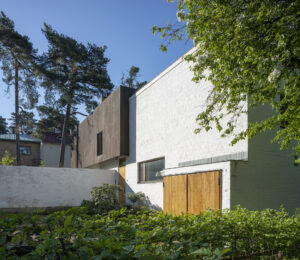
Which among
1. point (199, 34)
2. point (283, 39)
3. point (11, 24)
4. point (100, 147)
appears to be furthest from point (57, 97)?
point (283, 39)

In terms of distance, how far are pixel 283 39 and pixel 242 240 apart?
10.3 feet

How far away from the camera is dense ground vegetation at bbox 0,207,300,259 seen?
5.52 ft

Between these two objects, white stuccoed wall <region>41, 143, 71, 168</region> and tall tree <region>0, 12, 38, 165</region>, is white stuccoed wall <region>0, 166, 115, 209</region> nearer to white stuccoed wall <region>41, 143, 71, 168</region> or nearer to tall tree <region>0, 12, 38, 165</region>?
tall tree <region>0, 12, 38, 165</region>

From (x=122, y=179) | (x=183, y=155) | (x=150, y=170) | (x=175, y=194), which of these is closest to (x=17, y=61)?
(x=122, y=179)

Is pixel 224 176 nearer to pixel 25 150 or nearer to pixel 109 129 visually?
pixel 109 129

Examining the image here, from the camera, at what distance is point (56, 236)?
198cm

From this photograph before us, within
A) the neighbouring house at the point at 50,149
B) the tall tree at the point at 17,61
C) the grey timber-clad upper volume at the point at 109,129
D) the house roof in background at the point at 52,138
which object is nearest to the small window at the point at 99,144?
the grey timber-clad upper volume at the point at 109,129

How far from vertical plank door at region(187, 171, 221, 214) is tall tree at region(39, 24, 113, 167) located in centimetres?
1621

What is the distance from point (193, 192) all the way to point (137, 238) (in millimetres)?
5294

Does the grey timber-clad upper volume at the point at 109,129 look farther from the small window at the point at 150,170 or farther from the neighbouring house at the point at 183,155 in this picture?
the small window at the point at 150,170

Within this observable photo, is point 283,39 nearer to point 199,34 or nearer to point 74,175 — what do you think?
point 199,34

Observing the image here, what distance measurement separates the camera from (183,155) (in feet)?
29.8

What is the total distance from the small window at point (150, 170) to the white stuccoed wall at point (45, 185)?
344 cm

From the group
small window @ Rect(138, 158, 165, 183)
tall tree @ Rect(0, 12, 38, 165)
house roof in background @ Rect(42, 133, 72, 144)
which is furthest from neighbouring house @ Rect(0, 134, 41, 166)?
small window @ Rect(138, 158, 165, 183)
